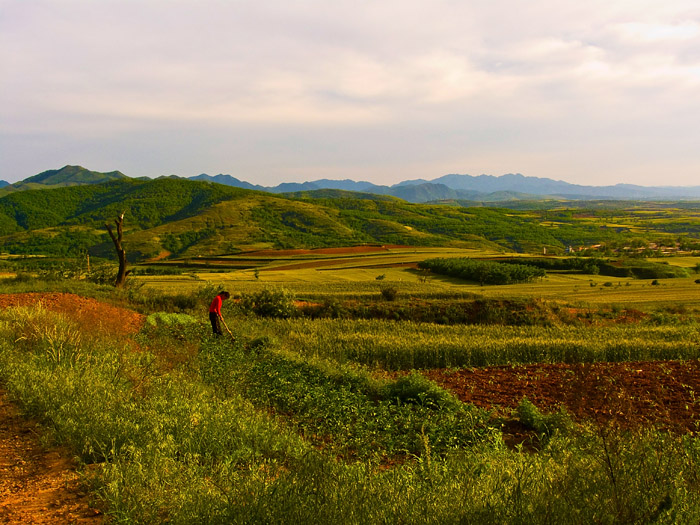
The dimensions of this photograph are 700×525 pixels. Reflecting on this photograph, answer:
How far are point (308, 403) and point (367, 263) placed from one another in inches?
1923

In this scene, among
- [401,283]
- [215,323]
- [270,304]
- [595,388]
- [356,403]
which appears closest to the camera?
[356,403]

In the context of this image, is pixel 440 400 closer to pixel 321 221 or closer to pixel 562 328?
pixel 562 328

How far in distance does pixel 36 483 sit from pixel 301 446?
3136mm

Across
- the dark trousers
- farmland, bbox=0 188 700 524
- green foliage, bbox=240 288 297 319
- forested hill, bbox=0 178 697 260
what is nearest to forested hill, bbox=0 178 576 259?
forested hill, bbox=0 178 697 260

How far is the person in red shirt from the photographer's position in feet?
51.1

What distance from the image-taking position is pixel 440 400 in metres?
10.1

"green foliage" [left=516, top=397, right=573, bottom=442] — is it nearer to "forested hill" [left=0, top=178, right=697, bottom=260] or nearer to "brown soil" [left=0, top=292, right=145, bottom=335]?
"brown soil" [left=0, top=292, right=145, bottom=335]

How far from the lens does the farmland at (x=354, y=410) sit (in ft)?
13.9

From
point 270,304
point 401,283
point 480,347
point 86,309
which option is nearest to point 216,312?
point 86,309

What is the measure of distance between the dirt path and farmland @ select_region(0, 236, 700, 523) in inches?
7.8

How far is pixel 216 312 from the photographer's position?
15.6 meters

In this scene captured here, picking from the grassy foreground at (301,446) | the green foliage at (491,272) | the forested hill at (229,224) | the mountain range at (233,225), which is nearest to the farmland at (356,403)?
the grassy foreground at (301,446)

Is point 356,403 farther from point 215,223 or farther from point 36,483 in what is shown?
point 215,223

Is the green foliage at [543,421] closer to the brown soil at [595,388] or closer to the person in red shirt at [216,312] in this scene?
the brown soil at [595,388]
